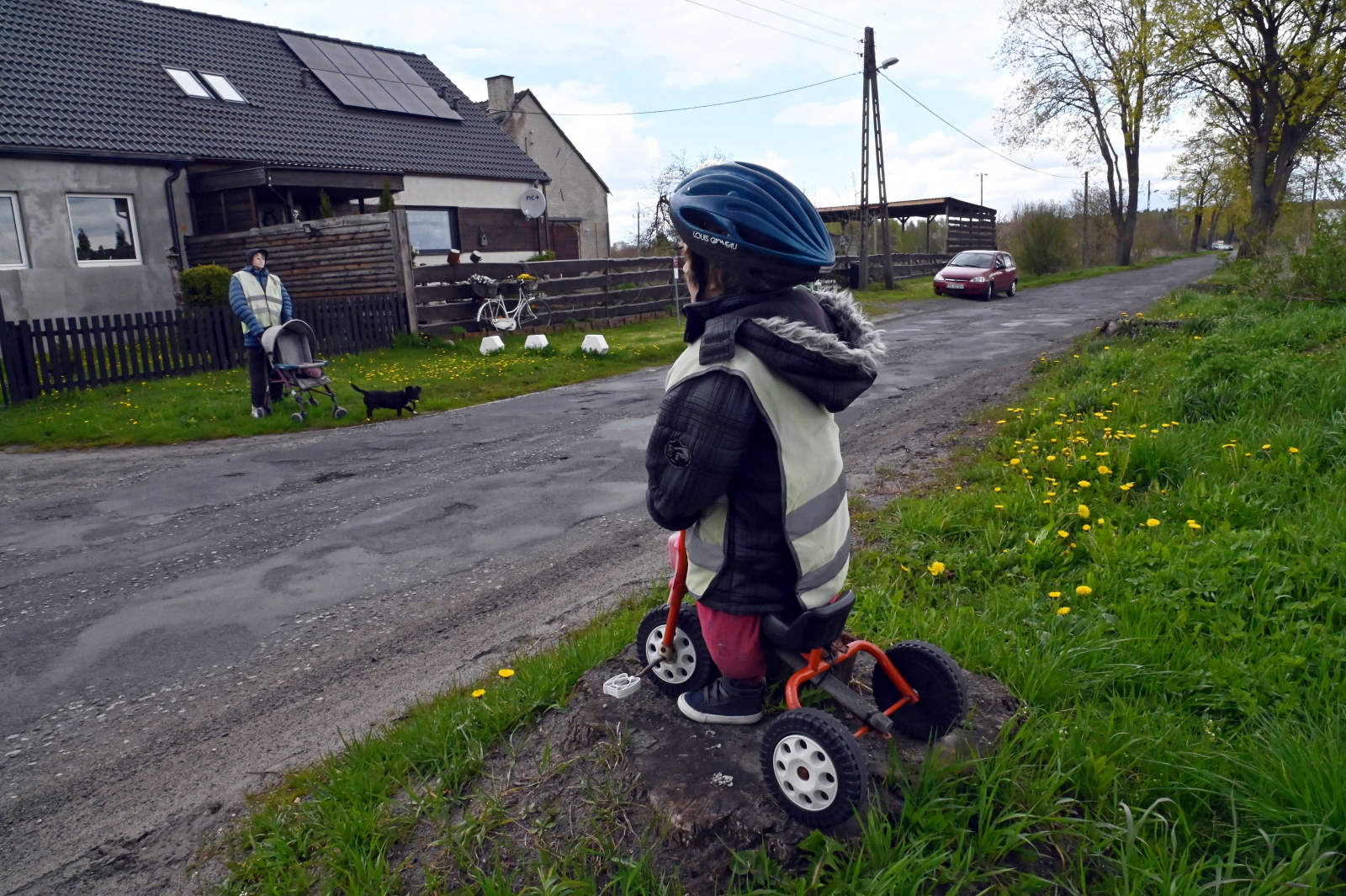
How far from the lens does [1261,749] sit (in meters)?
2.53

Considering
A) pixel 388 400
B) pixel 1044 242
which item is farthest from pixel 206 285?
pixel 1044 242

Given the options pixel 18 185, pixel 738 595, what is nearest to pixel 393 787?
pixel 738 595

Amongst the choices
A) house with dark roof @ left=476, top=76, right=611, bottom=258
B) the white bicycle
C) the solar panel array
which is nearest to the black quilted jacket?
the white bicycle

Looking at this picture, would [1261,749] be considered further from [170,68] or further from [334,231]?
[170,68]

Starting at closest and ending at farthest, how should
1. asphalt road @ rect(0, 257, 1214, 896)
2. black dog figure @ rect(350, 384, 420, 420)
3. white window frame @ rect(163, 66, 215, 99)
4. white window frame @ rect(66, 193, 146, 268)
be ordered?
asphalt road @ rect(0, 257, 1214, 896)
black dog figure @ rect(350, 384, 420, 420)
white window frame @ rect(66, 193, 146, 268)
white window frame @ rect(163, 66, 215, 99)

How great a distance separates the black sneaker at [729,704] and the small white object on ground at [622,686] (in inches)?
7.9

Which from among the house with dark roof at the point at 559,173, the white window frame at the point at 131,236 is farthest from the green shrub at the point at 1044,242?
the white window frame at the point at 131,236

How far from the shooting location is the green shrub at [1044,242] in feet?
116

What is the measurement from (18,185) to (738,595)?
63.9ft

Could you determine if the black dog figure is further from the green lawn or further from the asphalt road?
the green lawn

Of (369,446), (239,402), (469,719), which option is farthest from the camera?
(239,402)

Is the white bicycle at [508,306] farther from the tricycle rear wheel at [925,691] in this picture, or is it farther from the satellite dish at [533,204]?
the tricycle rear wheel at [925,691]

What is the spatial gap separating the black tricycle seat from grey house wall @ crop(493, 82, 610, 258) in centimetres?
3316

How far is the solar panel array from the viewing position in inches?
954
